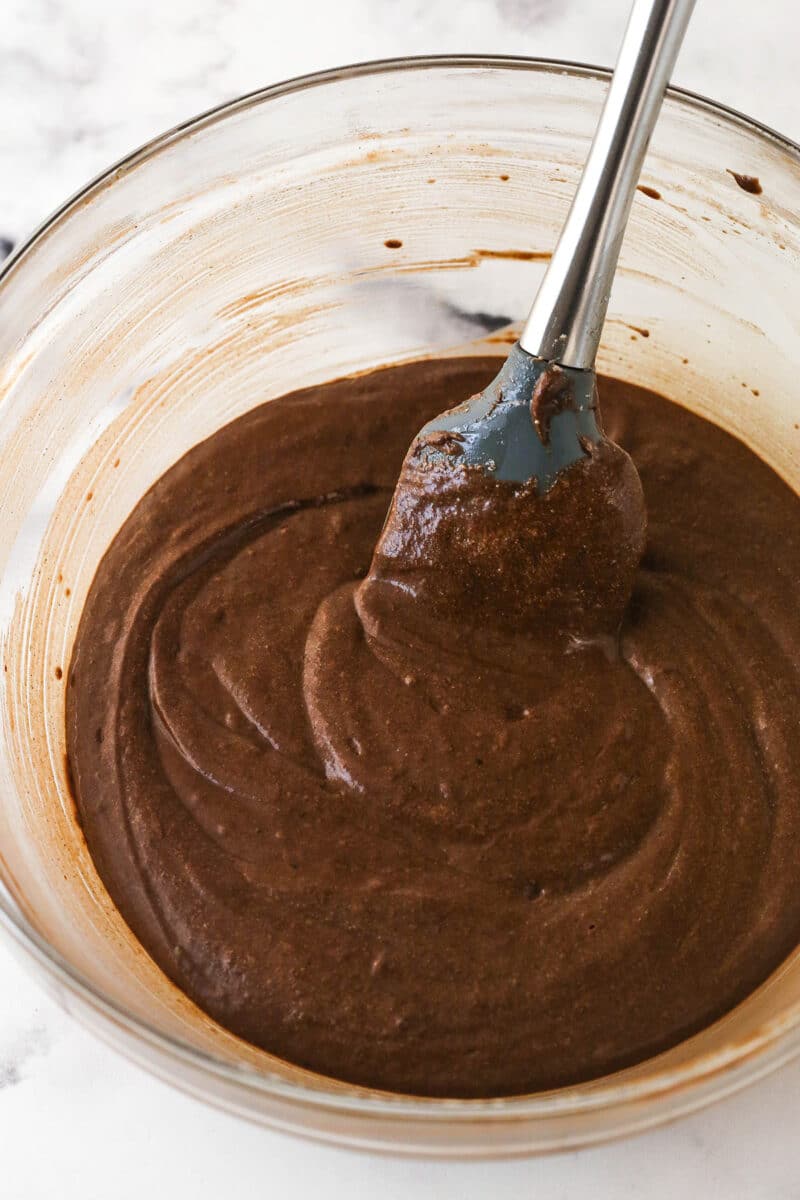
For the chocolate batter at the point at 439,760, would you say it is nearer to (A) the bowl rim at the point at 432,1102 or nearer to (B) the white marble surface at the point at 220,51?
(A) the bowl rim at the point at 432,1102

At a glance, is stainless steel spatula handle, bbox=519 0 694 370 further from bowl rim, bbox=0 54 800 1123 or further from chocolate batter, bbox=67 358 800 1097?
bowl rim, bbox=0 54 800 1123

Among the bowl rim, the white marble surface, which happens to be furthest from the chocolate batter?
the white marble surface

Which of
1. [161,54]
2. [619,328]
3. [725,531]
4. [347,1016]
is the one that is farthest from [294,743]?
[161,54]

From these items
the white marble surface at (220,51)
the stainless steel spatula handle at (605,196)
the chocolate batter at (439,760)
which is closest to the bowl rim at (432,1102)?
the chocolate batter at (439,760)

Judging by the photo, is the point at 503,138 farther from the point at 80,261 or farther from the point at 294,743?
the point at 294,743

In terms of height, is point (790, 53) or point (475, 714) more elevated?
point (790, 53)

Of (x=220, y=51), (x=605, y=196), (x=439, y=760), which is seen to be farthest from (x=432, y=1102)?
(x=220, y=51)

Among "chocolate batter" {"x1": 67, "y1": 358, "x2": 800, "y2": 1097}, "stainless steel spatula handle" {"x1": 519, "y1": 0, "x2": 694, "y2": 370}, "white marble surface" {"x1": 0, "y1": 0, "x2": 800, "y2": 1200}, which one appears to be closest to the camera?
"stainless steel spatula handle" {"x1": 519, "y1": 0, "x2": 694, "y2": 370}
